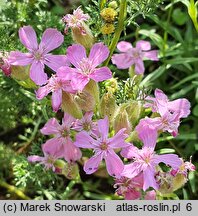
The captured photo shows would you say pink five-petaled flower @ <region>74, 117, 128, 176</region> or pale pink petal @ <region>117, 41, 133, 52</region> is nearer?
pink five-petaled flower @ <region>74, 117, 128, 176</region>

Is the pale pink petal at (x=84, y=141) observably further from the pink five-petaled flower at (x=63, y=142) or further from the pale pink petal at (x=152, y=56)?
the pale pink petal at (x=152, y=56)

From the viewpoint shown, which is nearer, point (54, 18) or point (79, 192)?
point (54, 18)

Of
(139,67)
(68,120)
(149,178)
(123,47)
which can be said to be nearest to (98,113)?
(68,120)

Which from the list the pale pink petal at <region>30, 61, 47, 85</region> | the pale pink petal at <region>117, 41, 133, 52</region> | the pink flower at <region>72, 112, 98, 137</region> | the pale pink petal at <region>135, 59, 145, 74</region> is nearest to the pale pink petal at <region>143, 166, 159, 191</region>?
the pink flower at <region>72, 112, 98, 137</region>

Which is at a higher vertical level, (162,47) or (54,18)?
(54,18)

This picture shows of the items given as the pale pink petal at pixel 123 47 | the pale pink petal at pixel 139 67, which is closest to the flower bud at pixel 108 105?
the pale pink petal at pixel 139 67

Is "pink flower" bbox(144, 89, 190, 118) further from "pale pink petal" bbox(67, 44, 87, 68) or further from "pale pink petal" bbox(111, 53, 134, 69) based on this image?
"pale pink petal" bbox(111, 53, 134, 69)

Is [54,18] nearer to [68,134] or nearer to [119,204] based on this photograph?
[68,134]

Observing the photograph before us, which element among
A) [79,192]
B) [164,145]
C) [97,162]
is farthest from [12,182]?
[97,162]

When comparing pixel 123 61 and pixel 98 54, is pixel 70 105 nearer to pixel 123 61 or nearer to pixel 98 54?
pixel 98 54
